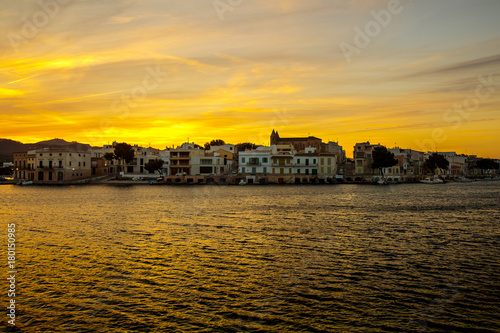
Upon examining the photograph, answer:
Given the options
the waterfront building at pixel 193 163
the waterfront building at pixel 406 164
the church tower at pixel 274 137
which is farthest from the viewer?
the church tower at pixel 274 137

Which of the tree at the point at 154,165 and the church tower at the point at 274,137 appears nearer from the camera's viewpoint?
the tree at the point at 154,165

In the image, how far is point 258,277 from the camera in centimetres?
1864

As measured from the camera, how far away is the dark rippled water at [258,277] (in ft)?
45.7

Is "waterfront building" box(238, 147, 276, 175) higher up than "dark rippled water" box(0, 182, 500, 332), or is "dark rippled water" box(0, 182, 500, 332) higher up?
"waterfront building" box(238, 147, 276, 175)

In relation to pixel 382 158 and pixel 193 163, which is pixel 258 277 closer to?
pixel 193 163

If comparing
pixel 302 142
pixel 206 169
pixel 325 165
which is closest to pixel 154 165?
pixel 206 169

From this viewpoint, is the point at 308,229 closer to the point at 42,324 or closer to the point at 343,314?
the point at 343,314

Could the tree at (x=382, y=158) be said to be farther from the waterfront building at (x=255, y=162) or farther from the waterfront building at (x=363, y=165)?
the waterfront building at (x=255, y=162)

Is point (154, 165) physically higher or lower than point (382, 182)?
higher

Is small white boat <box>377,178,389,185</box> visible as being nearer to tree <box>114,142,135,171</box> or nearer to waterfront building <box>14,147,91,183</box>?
tree <box>114,142,135,171</box>

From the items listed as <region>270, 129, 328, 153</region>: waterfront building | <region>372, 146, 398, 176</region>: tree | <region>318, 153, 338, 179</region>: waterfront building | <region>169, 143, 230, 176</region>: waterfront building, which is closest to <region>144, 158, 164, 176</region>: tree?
<region>169, 143, 230, 176</region>: waterfront building

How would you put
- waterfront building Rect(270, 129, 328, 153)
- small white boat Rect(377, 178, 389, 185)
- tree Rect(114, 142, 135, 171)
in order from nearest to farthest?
tree Rect(114, 142, 135, 171)
small white boat Rect(377, 178, 389, 185)
waterfront building Rect(270, 129, 328, 153)

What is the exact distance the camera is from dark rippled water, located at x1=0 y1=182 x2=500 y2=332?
13938mm

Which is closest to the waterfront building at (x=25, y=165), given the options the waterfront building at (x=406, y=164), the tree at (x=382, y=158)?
the tree at (x=382, y=158)
